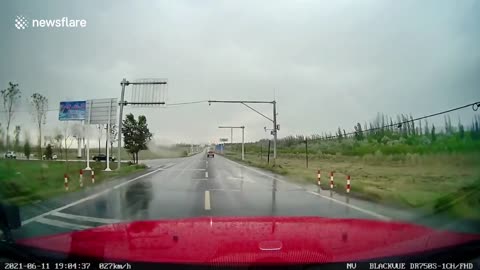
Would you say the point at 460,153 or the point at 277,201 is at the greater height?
the point at 460,153

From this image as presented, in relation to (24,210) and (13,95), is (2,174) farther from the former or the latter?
(24,210)

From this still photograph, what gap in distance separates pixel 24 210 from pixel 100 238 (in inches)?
316

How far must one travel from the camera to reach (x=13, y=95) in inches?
557

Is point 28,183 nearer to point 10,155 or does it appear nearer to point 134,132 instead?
point 10,155

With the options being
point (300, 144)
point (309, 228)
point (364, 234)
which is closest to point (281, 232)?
point (309, 228)

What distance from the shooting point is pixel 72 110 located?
18.8 metres

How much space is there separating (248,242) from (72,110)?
54.3 ft

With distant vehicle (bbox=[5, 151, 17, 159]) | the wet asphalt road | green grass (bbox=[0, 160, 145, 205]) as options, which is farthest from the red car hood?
distant vehicle (bbox=[5, 151, 17, 159])

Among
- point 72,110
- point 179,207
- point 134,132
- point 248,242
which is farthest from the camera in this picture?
point 134,132

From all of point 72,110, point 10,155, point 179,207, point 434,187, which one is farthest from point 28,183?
point 434,187

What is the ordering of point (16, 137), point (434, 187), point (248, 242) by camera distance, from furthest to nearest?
point (434, 187), point (16, 137), point (248, 242)

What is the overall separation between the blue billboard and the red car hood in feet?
43.0

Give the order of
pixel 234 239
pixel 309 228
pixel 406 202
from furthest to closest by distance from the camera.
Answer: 1. pixel 406 202
2. pixel 309 228
3. pixel 234 239

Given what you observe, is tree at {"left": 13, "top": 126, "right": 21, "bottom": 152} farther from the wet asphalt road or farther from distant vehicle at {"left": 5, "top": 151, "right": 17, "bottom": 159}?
the wet asphalt road
